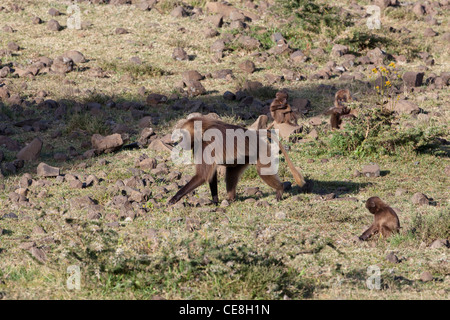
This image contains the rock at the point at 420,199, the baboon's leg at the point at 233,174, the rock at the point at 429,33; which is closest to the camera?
the rock at the point at 420,199

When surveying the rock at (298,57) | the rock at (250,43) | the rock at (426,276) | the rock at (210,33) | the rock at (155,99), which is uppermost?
the rock at (210,33)

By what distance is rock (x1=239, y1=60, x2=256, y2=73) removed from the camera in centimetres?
1405

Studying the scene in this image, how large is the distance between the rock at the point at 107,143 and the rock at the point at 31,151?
2.76 feet

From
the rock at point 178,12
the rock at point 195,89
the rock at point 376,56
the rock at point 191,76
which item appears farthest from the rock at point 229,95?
the rock at point 178,12

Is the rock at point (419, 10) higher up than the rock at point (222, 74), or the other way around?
the rock at point (419, 10)

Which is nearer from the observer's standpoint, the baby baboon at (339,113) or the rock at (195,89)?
the baby baboon at (339,113)

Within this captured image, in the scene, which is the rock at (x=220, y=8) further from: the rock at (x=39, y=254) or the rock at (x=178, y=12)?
the rock at (x=39, y=254)

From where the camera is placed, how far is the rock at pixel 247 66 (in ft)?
46.1

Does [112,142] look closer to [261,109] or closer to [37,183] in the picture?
[37,183]

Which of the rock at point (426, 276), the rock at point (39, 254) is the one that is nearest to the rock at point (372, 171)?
the rock at point (426, 276)

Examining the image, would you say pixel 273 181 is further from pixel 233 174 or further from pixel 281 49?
pixel 281 49

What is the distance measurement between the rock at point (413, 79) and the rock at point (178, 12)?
639cm

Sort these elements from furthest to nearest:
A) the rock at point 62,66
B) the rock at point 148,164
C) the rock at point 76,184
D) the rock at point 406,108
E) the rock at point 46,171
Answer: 1. the rock at point 62,66
2. the rock at point 406,108
3. the rock at point 148,164
4. the rock at point 46,171
5. the rock at point 76,184

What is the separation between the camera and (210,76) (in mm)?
13734
